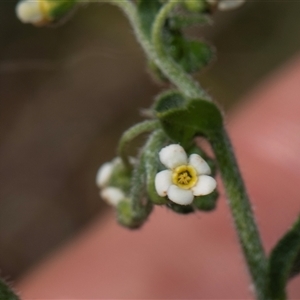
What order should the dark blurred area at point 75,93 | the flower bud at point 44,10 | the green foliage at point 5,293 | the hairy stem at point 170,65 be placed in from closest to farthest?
the green foliage at point 5,293
the hairy stem at point 170,65
the flower bud at point 44,10
the dark blurred area at point 75,93

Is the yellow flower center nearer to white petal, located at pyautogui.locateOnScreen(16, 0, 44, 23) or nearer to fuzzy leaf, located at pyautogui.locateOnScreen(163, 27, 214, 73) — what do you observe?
fuzzy leaf, located at pyautogui.locateOnScreen(163, 27, 214, 73)

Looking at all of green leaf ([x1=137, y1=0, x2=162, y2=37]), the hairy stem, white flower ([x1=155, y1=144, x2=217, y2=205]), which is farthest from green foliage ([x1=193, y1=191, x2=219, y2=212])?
green leaf ([x1=137, y1=0, x2=162, y2=37])

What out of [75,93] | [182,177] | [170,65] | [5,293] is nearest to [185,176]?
[182,177]

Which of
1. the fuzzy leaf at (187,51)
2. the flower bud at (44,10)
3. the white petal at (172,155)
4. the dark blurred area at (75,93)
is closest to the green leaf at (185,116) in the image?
the white petal at (172,155)

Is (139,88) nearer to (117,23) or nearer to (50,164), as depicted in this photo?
(117,23)

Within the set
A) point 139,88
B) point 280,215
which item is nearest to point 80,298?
point 280,215

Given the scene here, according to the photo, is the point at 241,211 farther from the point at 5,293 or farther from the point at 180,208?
the point at 5,293

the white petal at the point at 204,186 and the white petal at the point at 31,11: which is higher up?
the white petal at the point at 31,11

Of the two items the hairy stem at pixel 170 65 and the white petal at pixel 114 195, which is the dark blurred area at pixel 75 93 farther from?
the hairy stem at pixel 170 65
